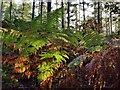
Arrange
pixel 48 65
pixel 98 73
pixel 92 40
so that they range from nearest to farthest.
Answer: pixel 98 73
pixel 48 65
pixel 92 40

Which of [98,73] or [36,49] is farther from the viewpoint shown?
[36,49]

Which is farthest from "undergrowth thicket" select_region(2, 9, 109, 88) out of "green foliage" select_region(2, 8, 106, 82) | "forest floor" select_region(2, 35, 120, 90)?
"forest floor" select_region(2, 35, 120, 90)

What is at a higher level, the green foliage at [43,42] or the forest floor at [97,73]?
the green foliage at [43,42]

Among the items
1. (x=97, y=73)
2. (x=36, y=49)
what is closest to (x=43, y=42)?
(x=36, y=49)

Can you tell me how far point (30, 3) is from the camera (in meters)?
31.6

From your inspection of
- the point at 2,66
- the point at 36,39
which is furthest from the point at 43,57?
the point at 2,66

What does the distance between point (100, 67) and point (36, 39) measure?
499 mm

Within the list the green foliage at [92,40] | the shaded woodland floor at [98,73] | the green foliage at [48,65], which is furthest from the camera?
the green foliage at [92,40]

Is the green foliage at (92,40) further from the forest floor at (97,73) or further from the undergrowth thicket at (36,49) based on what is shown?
the forest floor at (97,73)

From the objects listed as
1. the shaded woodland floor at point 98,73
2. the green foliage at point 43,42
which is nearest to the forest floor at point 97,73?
the shaded woodland floor at point 98,73

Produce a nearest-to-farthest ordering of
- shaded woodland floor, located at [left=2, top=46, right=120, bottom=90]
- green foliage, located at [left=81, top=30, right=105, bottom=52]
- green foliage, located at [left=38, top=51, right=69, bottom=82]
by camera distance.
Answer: shaded woodland floor, located at [left=2, top=46, right=120, bottom=90] < green foliage, located at [left=38, top=51, right=69, bottom=82] < green foliage, located at [left=81, top=30, right=105, bottom=52]

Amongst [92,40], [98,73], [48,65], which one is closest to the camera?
[98,73]

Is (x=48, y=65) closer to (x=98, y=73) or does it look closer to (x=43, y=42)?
(x=43, y=42)

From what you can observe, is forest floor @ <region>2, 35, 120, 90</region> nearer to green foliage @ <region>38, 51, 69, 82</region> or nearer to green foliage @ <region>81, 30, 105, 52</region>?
green foliage @ <region>38, 51, 69, 82</region>
